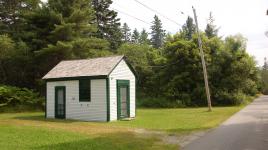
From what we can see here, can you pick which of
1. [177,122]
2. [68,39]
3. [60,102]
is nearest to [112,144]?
[177,122]

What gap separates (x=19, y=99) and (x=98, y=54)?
29.1 feet

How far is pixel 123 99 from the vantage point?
22.1 metres

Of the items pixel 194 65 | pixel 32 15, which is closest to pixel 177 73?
pixel 194 65

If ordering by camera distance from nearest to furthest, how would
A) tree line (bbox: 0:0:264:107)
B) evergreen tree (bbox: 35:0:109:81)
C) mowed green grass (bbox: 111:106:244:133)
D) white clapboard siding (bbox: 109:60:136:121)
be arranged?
mowed green grass (bbox: 111:106:244:133), white clapboard siding (bbox: 109:60:136:121), evergreen tree (bbox: 35:0:109:81), tree line (bbox: 0:0:264:107)

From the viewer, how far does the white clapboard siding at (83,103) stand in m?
20.5

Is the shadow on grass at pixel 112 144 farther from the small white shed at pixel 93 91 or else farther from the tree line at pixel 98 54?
the tree line at pixel 98 54

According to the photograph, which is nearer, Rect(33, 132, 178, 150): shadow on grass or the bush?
Rect(33, 132, 178, 150): shadow on grass

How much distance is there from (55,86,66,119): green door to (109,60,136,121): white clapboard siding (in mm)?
3608

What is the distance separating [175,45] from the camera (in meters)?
42.3

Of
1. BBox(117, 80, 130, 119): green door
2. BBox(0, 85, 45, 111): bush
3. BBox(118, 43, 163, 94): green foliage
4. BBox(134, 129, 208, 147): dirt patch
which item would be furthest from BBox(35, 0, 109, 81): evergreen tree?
BBox(134, 129, 208, 147): dirt patch

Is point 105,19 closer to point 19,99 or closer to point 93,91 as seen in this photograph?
point 19,99

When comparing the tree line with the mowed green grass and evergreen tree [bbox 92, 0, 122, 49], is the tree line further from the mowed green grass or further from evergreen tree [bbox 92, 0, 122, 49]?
the mowed green grass

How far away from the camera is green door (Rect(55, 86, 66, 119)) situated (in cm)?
2252

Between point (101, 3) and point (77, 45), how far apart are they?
87.5ft
